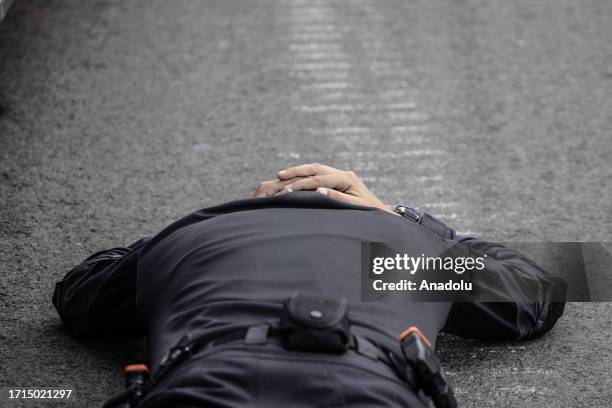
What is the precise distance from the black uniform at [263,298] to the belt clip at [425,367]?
28 millimetres

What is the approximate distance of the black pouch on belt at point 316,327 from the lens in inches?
53.8

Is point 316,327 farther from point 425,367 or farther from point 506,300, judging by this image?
point 506,300

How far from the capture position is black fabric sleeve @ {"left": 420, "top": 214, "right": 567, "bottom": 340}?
187 cm

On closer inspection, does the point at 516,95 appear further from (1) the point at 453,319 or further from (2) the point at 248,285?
(2) the point at 248,285

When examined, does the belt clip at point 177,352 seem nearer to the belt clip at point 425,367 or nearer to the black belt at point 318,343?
the black belt at point 318,343

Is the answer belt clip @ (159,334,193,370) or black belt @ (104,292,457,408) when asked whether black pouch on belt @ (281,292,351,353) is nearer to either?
black belt @ (104,292,457,408)

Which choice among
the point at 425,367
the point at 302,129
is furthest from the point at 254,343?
the point at 302,129

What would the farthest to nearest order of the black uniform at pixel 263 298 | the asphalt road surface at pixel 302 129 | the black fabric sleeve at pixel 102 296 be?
1. the asphalt road surface at pixel 302 129
2. the black fabric sleeve at pixel 102 296
3. the black uniform at pixel 263 298

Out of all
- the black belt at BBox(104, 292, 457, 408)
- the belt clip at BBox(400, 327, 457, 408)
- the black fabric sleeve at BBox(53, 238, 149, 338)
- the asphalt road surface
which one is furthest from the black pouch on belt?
the asphalt road surface

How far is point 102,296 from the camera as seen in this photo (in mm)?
1845

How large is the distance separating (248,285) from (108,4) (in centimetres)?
275

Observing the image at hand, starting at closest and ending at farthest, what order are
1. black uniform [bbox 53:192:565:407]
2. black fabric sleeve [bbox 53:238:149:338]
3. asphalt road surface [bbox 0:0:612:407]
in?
black uniform [bbox 53:192:565:407] < black fabric sleeve [bbox 53:238:149:338] < asphalt road surface [bbox 0:0:612:407]

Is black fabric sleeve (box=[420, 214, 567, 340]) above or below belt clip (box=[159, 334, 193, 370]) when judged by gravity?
below

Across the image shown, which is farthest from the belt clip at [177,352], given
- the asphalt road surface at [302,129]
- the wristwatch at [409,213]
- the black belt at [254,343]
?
the wristwatch at [409,213]
